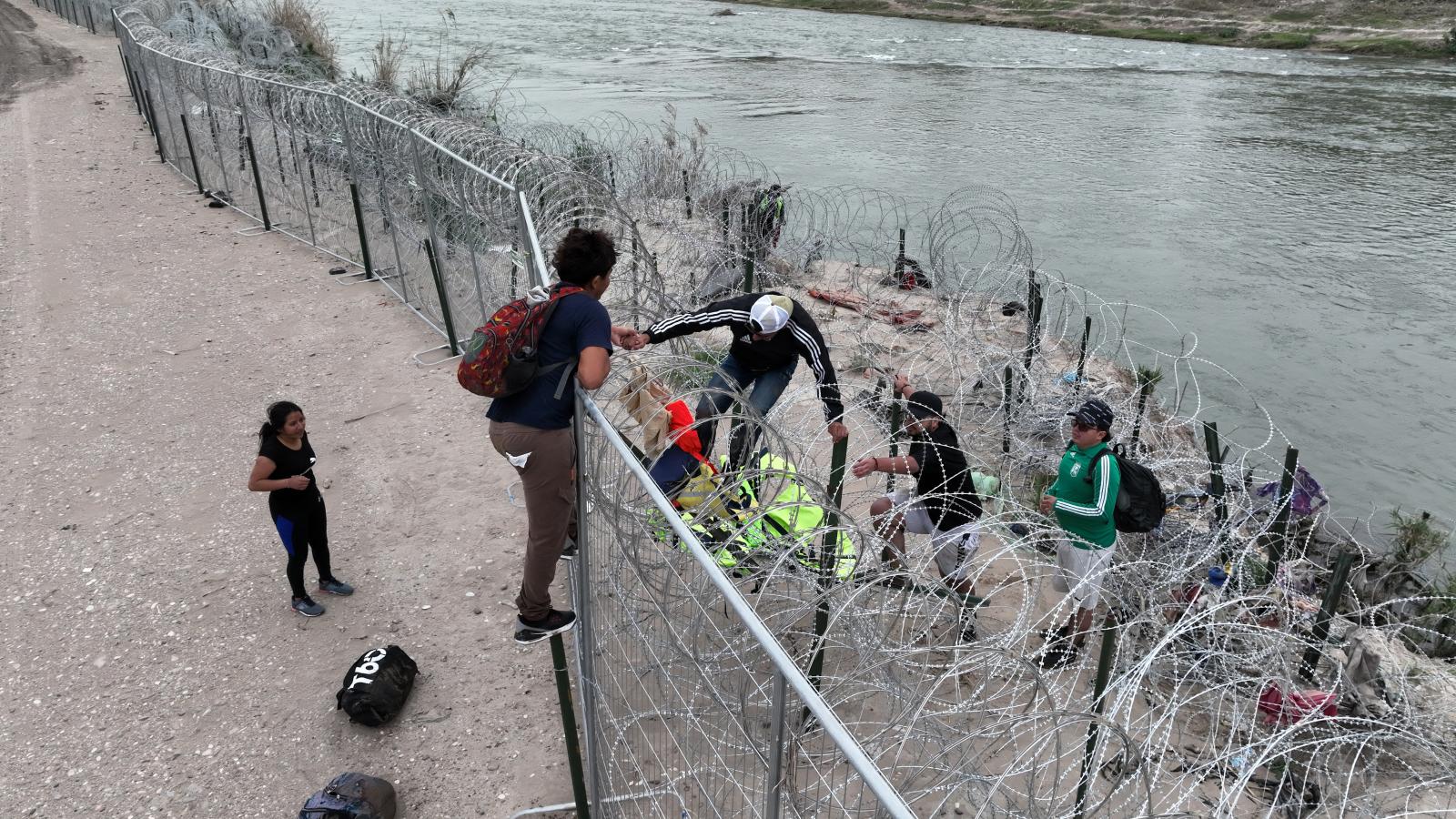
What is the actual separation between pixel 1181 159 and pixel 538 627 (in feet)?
80.7

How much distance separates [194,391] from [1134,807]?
7.44 metres

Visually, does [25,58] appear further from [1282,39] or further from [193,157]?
[1282,39]

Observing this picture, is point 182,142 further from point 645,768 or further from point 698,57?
point 698,57

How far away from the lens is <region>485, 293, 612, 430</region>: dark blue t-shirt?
12.8ft

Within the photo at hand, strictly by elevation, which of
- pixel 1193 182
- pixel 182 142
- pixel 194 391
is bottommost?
pixel 1193 182

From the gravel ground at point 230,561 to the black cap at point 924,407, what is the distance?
2408mm

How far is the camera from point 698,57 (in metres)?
40.8

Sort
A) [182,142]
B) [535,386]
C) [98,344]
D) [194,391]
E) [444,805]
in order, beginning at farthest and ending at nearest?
[182,142]
[98,344]
[194,391]
[444,805]
[535,386]

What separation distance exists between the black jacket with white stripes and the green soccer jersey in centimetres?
130

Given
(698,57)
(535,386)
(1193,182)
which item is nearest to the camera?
(535,386)

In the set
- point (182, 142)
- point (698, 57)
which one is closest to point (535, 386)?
point (182, 142)

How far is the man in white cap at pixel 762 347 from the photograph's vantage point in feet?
18.8

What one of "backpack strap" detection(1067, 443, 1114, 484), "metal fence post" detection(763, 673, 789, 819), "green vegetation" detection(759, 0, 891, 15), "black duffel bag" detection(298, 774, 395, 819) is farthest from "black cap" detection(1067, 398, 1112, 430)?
"green vegetation" detection(759, 0, 891, 15)

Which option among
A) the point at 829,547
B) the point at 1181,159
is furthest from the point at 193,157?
the point at 1181,159
